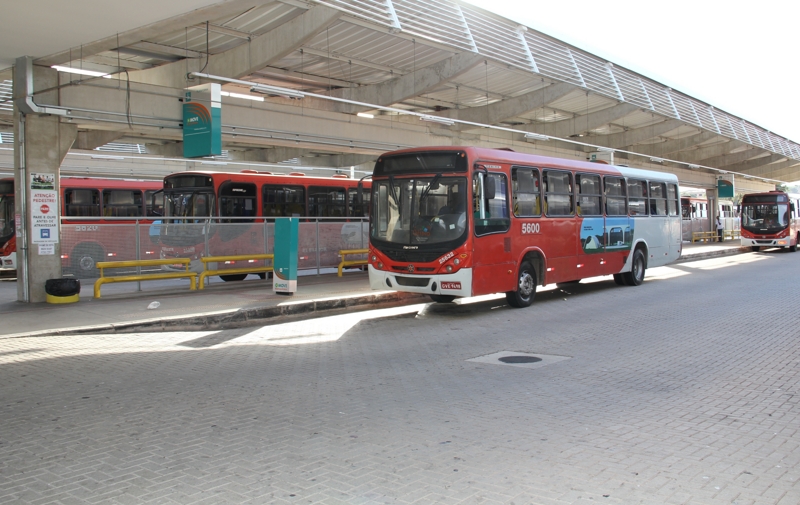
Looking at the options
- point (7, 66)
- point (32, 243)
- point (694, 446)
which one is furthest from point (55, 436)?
point (7, 66)

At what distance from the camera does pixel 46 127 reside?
14.4m

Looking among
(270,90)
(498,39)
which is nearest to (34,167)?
(270,90)

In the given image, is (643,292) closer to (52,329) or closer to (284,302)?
(284,302)

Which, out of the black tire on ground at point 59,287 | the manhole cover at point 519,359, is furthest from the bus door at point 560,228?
the black tire on ground at point 59,287

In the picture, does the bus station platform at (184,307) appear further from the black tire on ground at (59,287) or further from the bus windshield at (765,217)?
the bus windshield at (765,217)

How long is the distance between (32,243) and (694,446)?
1376cm

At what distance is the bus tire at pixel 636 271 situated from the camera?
61.1 ft

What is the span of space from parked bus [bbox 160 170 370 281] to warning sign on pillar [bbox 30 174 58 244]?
334cm

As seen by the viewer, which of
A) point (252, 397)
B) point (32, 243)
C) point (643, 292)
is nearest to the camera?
point (252, 397)

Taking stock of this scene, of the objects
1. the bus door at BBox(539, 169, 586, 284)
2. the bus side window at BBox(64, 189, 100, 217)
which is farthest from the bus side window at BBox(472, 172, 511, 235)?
the bus side window at BBox(64, 189, 100, 217)

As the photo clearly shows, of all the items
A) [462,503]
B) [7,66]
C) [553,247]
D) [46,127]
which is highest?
[7,66]

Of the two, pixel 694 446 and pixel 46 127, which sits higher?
pixel 46 127

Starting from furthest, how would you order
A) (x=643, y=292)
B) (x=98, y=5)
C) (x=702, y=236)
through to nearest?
(x=702, y=236)
(x=643, y=292)
(x=98, y=5)

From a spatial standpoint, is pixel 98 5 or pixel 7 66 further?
pixel 7 66
